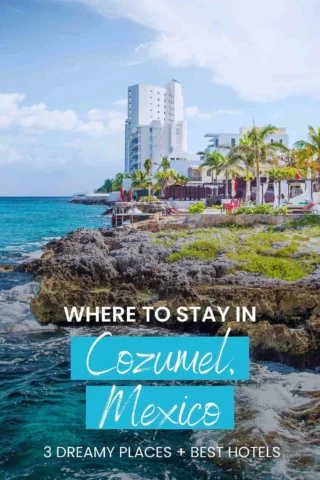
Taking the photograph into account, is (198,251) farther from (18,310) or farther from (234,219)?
(234,219)

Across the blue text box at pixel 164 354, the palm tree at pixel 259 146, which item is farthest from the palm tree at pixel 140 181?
the blue text box at pixel 164 354

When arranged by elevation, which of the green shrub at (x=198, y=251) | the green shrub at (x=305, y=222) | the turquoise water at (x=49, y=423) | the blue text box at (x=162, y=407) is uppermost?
the green shrub at (x=305, y=222)

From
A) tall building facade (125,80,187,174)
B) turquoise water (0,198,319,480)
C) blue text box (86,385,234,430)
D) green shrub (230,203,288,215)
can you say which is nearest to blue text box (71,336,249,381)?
blue text box (86,385,234,430)

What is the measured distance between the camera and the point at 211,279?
22672mm

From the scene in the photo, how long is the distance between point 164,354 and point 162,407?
1.14 meters

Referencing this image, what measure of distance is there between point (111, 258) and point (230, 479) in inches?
676

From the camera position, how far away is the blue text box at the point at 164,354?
988cm

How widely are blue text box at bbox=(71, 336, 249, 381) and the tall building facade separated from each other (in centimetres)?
→ 13819

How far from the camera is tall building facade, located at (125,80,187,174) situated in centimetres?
16112

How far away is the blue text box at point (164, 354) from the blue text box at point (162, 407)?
1.58ft

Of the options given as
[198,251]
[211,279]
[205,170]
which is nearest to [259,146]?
[198,251]

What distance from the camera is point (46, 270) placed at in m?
26.5

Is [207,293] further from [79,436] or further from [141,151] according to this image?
[141,151]

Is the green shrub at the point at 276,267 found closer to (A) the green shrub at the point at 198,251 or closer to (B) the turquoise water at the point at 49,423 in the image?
(A) the green shrub at the point at 198,251
